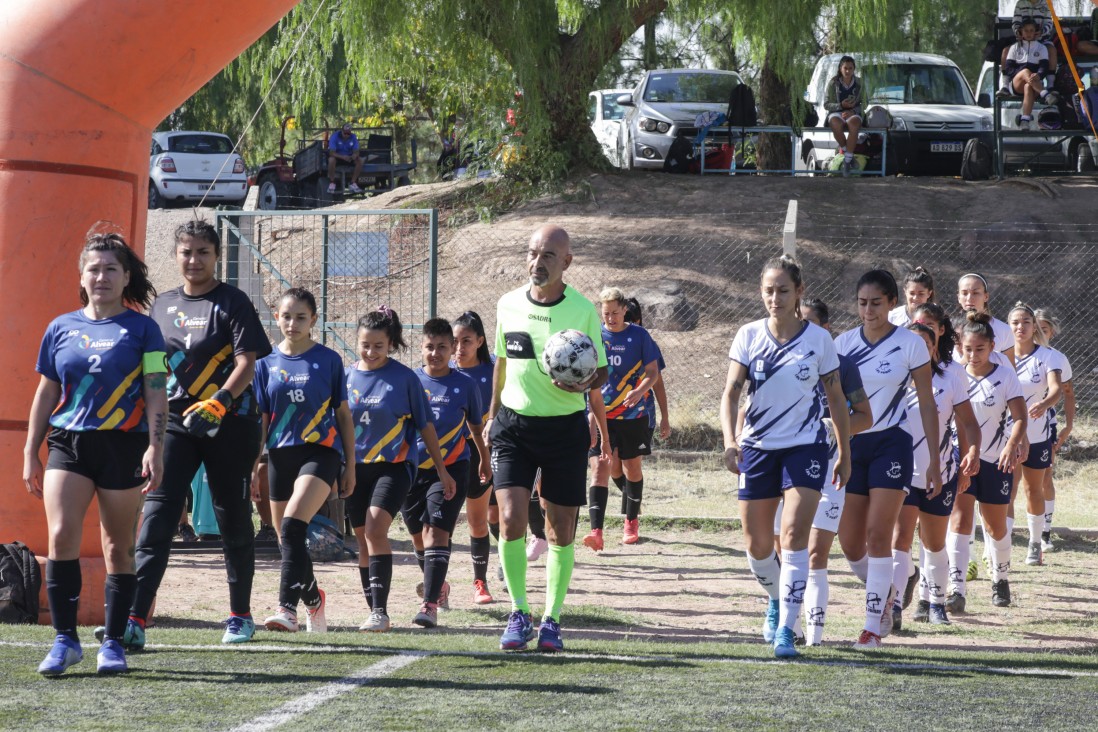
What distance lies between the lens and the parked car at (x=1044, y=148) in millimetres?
21031

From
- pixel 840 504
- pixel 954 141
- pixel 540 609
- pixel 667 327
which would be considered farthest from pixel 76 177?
pixel 954 141

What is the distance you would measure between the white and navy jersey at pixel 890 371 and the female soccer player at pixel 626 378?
13.4 feet

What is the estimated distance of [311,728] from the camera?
15.3ft

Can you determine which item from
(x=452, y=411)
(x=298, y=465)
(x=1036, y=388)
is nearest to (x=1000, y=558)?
(x=1036, y=388)

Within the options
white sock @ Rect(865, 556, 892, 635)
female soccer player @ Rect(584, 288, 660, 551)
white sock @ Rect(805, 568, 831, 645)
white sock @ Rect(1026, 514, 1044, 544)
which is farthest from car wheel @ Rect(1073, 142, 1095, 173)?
white sock @ Rect(805, 568, 831, 645)

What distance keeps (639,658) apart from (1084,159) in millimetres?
17645

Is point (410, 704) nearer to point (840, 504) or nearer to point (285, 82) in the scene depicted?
point (840, 504)

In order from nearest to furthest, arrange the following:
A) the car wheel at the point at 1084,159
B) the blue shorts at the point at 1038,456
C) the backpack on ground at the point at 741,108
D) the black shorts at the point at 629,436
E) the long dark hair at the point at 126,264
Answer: the long dark hair at the point at 126,264 < the blue shorts at the point at 1038,456 < the black shorts at the point at 629,436 < the backpack on ground at the point at 741,108 < the car wheel at the point at 1084,159

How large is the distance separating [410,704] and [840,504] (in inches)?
112

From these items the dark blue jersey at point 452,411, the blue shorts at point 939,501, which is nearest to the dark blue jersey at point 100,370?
the dark blue jersey at point 452,411

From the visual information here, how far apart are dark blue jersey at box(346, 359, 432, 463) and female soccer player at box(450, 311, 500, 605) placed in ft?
3.47

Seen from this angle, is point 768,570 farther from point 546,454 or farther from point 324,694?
point 324,694

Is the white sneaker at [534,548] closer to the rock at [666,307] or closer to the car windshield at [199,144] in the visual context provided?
the rock at [666,307]

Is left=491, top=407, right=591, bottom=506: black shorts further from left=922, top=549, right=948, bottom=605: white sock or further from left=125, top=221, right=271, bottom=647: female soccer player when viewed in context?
left=922, top=549, right=948, bottom=605: white sock
